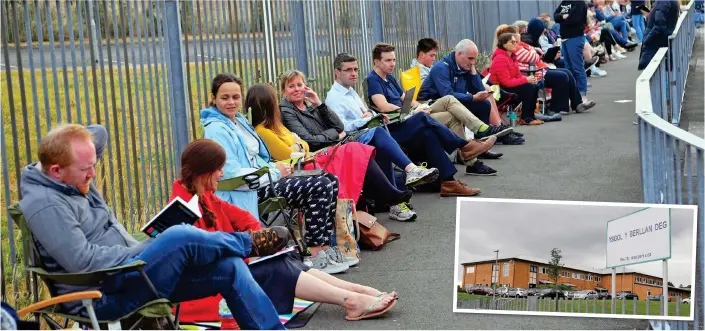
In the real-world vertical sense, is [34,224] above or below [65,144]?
below

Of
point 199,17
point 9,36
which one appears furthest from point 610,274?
point 199,17

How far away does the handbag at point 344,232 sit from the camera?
8203 millimetres

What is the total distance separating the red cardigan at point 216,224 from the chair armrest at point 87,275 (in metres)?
1.10

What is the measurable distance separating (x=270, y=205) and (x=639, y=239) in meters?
3.73

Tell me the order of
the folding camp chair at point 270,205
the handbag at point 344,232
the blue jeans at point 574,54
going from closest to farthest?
the folding camp chair at point 270,205 → the handbag at point 344,232 → the blue jeans at point 574,54

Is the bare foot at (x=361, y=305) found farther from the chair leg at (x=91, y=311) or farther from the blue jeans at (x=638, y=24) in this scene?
the blue jeans at (x=638, y=24)

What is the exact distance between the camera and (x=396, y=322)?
262 inches

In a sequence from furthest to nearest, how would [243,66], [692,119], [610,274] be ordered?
[692,119], [243,66], [610,274]

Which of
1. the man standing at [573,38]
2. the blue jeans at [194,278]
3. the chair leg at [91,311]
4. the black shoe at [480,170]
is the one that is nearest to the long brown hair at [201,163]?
the blue jeans at [194,278]

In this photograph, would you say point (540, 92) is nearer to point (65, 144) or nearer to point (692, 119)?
point (692, 119)

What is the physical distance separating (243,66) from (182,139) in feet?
5.27

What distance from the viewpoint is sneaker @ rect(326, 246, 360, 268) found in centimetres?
805

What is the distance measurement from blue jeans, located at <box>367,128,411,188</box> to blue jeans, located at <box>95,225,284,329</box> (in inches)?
144

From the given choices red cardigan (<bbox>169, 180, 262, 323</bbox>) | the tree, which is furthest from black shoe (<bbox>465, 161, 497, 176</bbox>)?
the tree
